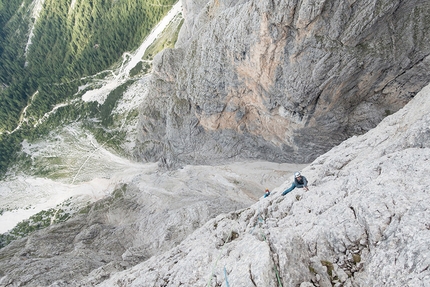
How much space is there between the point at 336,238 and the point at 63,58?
121907 millimetres

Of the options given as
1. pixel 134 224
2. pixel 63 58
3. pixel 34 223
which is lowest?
pixel 34 223

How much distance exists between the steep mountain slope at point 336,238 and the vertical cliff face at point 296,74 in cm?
1320

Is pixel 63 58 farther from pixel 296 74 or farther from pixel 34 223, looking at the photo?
pixel 296 74

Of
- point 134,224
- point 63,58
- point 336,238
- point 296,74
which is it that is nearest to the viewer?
point 336,238

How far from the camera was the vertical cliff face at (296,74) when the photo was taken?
2633cm

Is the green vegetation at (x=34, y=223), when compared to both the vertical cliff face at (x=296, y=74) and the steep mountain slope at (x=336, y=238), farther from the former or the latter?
the steep mountain slope at (x=336, y=238)

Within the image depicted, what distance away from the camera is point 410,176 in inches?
435

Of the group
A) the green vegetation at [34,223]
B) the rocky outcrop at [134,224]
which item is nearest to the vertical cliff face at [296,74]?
the rocky outcrop at [134,224]

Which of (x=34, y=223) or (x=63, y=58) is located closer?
(x=34, y=223)

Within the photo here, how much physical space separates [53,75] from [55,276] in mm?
98049

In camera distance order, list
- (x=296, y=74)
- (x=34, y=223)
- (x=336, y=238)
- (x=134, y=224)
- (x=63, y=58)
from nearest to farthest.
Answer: (x=336, y=238) < (x=296, y=74) < (x=134, y=224) < (x=34, y=223) < (x=63, y=58)

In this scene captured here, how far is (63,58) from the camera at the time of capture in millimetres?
102938

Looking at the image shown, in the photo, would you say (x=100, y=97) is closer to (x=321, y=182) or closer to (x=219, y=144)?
(x=219, y=144)

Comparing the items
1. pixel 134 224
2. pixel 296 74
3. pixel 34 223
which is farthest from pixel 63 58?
pixel 296 74
